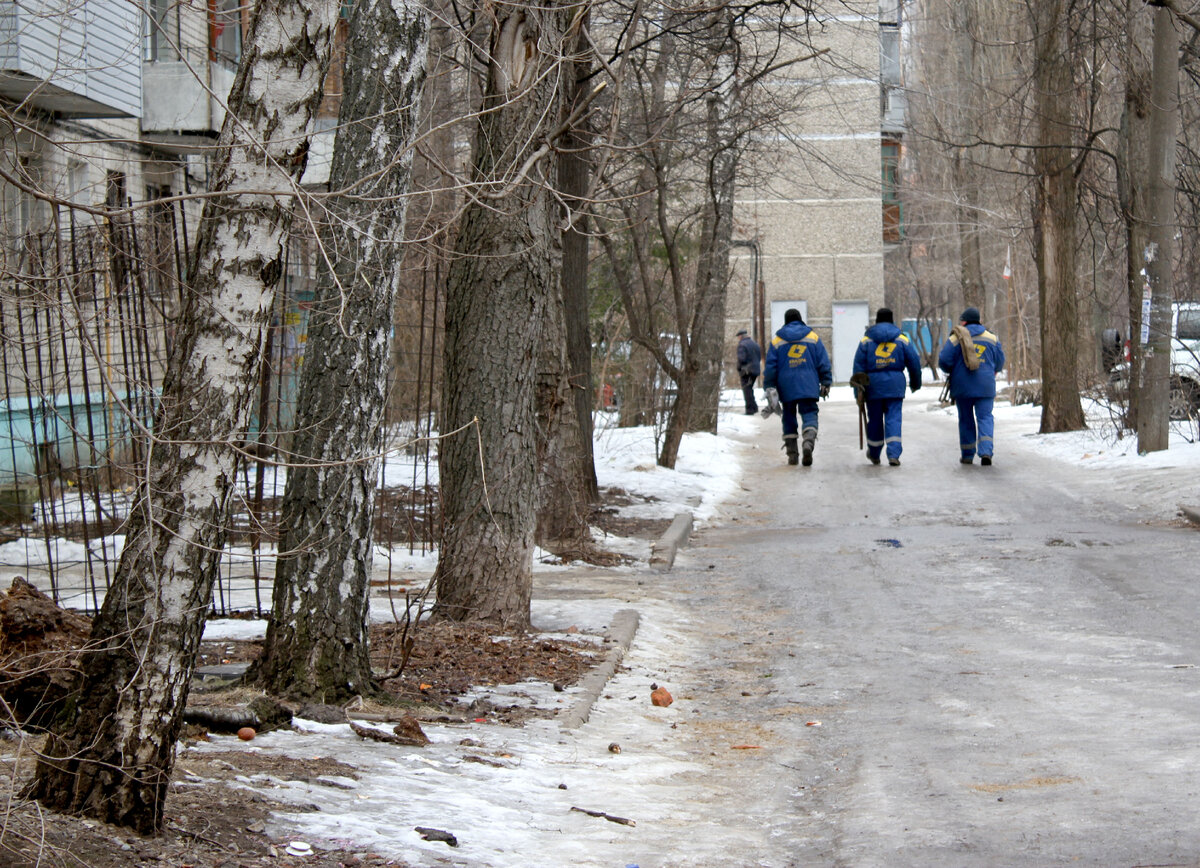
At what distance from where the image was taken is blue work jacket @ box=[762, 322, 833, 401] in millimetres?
17812

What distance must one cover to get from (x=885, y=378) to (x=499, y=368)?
10.4m

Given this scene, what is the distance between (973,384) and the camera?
16.8m

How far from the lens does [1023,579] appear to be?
9.67 m

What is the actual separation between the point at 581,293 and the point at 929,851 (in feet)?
28.7

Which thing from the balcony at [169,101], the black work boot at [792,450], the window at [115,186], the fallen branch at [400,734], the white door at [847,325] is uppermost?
the balcony at [169,101]

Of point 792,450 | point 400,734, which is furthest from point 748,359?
point 400,734

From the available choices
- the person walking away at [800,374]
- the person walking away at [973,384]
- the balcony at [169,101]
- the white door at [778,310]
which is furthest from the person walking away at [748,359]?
the white door at [778,310]

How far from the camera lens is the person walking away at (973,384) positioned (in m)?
16.8

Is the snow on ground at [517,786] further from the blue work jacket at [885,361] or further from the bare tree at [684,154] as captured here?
the blue work jacket at [885,361]

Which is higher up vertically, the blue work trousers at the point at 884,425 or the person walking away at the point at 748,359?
the person walking away at the point at 748,359

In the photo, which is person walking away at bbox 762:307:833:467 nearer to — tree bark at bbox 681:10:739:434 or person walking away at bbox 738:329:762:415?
tree bark at bbox 681:10:739:434

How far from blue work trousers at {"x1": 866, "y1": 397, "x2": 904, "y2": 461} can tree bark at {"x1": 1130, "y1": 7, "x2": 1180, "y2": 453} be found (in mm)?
2978

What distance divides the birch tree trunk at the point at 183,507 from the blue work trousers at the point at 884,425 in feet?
46.0

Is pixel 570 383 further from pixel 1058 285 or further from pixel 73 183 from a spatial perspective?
pixel 1058 285
